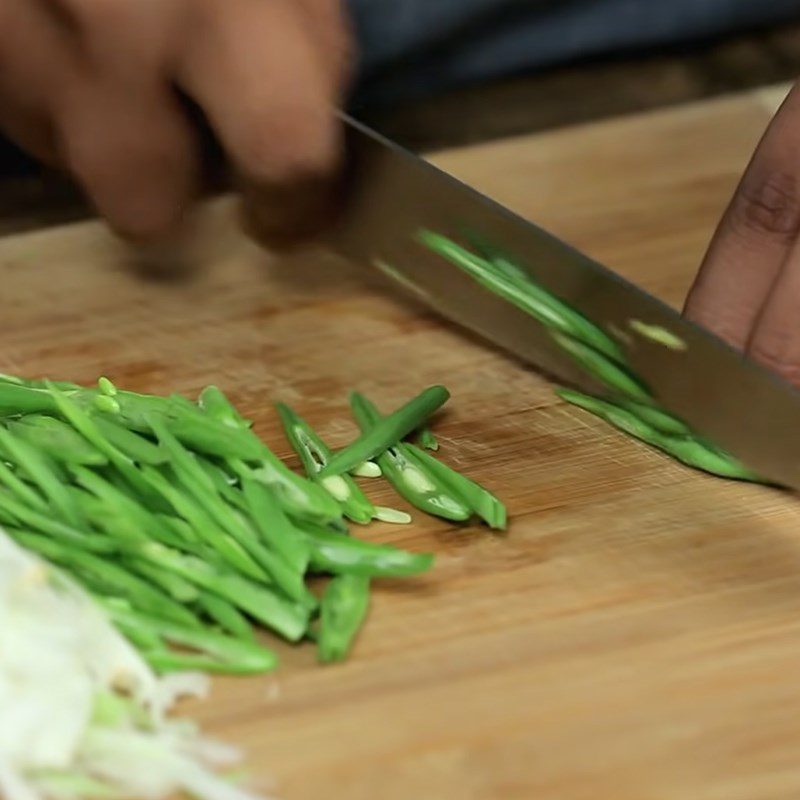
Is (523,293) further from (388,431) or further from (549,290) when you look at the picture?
(388,431)

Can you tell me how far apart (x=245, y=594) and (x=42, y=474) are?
0.26 meters

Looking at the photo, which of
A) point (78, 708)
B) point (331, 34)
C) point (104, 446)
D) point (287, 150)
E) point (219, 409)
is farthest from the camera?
point (331, 34)

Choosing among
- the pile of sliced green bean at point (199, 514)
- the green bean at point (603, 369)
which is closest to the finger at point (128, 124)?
the pile of sliced green bean at point (199, 514)

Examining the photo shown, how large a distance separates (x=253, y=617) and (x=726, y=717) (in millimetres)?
478

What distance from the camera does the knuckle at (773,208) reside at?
1716 mm

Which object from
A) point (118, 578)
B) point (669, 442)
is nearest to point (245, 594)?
point (118, 578)

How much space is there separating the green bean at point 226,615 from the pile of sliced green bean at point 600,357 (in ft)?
1.84

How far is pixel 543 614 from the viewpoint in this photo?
1.37 meters

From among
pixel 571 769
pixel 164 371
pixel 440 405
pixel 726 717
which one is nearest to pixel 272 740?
pixel 571 769

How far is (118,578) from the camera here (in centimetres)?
133

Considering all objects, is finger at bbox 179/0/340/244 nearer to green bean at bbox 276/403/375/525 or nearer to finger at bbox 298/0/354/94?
finger at bbox 298/0/354/94

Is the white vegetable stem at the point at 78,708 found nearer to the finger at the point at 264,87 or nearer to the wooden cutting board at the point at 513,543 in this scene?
the wooden cutting board at the point at 513,543

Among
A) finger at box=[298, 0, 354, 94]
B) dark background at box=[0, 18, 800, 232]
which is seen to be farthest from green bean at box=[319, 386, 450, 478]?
dark background at box=[0, 18, 800, 232]

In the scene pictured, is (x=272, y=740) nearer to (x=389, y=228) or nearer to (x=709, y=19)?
(x=389, y=228)
